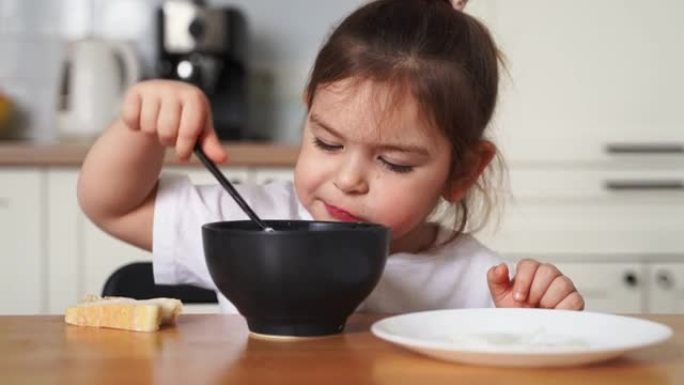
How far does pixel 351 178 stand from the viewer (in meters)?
1.17

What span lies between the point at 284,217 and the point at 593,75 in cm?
173

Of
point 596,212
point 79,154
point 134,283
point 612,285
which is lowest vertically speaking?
point 612,285

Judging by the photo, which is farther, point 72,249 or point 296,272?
point 72,249

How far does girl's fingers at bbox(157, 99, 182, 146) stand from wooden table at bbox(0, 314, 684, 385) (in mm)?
170

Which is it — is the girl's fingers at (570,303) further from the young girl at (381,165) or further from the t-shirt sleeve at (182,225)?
the t-shirt sleeve at (182,225)

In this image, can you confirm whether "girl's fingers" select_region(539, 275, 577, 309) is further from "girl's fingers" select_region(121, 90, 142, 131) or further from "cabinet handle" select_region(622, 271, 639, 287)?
"cabinet handle" select_region(622, 271, 639, 287)

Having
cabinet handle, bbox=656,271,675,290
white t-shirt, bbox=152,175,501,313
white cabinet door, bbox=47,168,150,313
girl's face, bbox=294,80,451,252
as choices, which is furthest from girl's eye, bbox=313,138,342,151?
cabinet handle, bbox=656,271,675,290

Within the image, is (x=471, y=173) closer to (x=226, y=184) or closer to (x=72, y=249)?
(x=226, y=184)

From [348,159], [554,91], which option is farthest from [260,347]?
[554,91]

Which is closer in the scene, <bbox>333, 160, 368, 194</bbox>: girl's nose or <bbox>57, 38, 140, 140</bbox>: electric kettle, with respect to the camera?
<bbox>333, 160, 368, 194</bbox>: girl's nose

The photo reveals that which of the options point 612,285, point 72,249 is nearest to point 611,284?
point 612,285

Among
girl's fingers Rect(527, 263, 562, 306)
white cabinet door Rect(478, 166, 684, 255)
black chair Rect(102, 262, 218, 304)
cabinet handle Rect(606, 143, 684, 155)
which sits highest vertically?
girl's fingers Rect(527, 263, 562, 306)

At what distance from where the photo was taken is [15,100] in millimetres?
3344

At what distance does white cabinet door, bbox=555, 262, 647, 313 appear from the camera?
9.30ft
